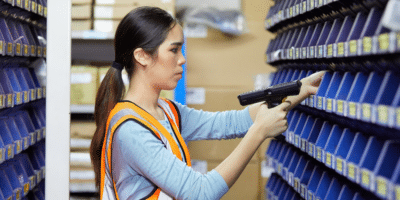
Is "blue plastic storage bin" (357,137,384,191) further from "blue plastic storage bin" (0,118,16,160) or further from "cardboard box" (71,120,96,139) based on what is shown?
"cardboard box" (71,120,96,139)

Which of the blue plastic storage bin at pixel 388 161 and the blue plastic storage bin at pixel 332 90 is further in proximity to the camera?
the blue plastic storage bin at pixel 332 90

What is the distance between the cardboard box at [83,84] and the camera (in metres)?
3.59

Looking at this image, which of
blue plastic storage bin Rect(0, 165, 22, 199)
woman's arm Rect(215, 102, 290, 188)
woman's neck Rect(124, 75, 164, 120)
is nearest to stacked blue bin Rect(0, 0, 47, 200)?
blue plastic storage bin Rect(0, 165, 22, 199)

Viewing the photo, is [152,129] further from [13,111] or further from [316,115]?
[13,111]

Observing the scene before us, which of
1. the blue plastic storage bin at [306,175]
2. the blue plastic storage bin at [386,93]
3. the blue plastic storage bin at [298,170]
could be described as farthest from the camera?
the blue plastic storage bin at [298,170]

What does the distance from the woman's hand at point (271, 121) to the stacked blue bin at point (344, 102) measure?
9.5 inches

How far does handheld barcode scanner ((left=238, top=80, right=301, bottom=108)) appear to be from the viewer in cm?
177

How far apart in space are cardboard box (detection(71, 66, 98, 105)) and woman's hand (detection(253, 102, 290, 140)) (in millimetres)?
2220

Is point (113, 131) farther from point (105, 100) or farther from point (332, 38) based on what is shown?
point (332, 38)

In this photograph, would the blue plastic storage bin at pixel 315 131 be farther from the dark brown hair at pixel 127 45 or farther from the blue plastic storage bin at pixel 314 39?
the dark brown hair at pixel 127 45

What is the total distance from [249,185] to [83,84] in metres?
1.80

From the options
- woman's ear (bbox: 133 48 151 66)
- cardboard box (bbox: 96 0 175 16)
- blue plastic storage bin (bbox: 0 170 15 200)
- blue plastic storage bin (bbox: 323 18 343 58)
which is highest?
cardboard box (bbox: 96 0 175 16)

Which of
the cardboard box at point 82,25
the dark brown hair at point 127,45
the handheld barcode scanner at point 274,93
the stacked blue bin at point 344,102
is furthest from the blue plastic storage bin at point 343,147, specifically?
the cardboard box at point 82,25

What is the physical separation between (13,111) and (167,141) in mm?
1381
